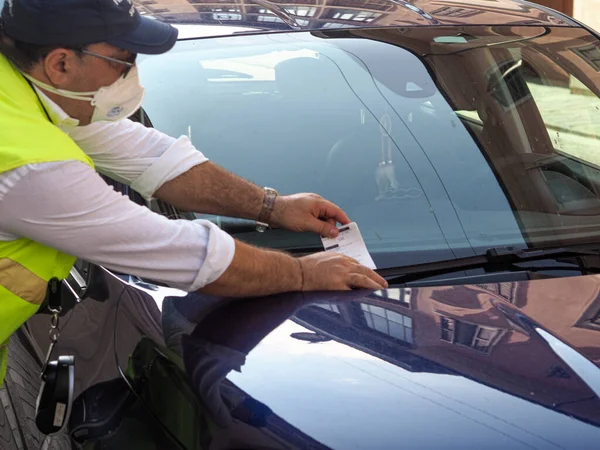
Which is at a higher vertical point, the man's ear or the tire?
the man's ear

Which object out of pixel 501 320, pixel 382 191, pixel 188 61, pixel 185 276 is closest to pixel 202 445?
pixel 185 276

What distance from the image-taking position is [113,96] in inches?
87.8

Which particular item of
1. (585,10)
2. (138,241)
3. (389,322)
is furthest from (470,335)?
(585,10)

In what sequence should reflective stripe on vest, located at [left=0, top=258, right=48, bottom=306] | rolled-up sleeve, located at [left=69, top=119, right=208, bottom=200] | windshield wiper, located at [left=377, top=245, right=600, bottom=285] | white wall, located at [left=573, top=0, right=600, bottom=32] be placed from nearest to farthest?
reflective stripe on vest, located at [left=0, top=258, right=48, bottom=306] → windshield wiper, located at [left=377, top=245, right=600, bottom=285] → rolled-up sleeve, located at [left=69, top=119, right=208, bottom=200] → white wall, located at [left=573, top=0, right=600, bottom=32]

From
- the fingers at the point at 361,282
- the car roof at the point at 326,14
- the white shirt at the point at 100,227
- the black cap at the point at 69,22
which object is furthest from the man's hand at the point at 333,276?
the car roof at the point at 326,14

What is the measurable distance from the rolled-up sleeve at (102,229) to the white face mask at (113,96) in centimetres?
25

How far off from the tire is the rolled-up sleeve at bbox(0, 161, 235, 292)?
49 cm

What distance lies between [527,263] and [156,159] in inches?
38.6

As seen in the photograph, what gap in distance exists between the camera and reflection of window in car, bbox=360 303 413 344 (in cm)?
198

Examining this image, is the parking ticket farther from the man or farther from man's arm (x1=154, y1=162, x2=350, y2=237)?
the man

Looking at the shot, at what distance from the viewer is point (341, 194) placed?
8.57ft

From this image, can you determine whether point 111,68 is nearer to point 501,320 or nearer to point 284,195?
point 284,195

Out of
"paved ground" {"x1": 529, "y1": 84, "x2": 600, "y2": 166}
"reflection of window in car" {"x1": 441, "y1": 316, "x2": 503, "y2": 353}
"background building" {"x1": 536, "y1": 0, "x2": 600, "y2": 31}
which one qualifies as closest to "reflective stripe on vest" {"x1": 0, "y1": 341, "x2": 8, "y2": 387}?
"reflection of window in car" {"x1": 441, "y1": 316, "x2": 503, "y2": 353}

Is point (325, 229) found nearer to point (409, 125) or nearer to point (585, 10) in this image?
point (409, 125)
